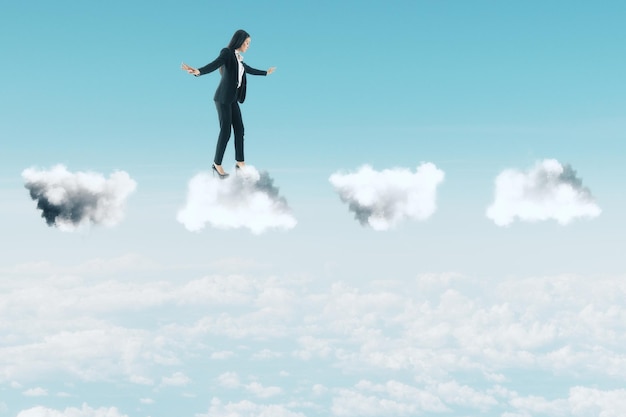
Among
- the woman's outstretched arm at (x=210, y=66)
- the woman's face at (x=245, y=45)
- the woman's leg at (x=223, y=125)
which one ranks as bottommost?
the woman's leg at (x=223, y=125)

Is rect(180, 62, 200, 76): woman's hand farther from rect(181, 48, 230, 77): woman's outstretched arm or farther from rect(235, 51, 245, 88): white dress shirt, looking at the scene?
rect(235, 51, 245, 88): white dress shirt

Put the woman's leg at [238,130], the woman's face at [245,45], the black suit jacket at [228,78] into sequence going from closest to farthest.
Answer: the black suit jacket at [228,78]
the woman's face at [245,45]
the woman's leg at [238,130]

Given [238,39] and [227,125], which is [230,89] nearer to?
[227,125]

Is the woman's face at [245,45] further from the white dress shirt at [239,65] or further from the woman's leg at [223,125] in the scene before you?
the woman's leg at [223,125]

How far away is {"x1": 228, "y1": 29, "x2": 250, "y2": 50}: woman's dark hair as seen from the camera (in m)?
18.1

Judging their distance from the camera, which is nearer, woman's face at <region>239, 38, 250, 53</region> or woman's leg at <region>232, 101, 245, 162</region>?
woman's face at <region>239, 38, 250, 53</region>

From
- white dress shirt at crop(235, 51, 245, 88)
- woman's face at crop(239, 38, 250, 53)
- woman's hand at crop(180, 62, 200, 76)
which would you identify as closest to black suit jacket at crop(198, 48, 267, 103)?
white dress shirt at crop(235, 51, 245, 88)

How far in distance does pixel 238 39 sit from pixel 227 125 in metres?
2.42

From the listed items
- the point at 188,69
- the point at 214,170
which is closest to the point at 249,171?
the point at 214,170

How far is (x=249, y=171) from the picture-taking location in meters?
19.6

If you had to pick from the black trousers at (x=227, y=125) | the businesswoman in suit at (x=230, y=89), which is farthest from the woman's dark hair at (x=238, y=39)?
the black trousers at (x=227, y=125)

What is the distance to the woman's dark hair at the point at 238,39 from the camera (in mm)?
18141

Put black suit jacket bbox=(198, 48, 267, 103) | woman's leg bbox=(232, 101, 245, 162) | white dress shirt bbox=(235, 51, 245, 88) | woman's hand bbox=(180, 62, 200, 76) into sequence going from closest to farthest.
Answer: woman's hand bbox=(180, 62, 200, 76)
black suit jacket bbox=(198, 48, 267, 103)
white dress shirt bbox=(235, 51, 245, 88)
woman's leg bbox=(232, 101, 245, 162)

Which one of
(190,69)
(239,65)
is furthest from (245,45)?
(190,69)
